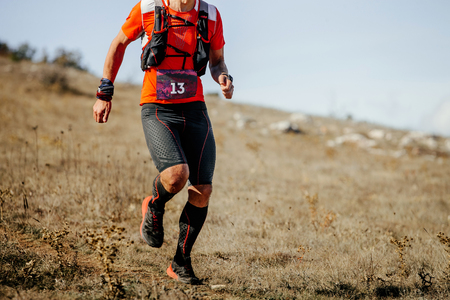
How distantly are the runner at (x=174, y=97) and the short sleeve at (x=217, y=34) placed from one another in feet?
0.06

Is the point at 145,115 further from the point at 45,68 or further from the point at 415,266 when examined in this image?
the point at 45,68

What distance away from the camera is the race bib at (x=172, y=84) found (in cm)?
257

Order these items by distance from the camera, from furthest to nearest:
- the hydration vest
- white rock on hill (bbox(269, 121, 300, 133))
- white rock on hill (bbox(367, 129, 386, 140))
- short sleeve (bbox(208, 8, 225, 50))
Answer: white rock on hill (bbox(367, 129, 386, 140)), white rock on hill (bbox(269, 121, 300, 133)), short sleeve (bbox(208, 8, 225, 50)), the hydration vest

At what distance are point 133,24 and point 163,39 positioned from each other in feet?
1.00

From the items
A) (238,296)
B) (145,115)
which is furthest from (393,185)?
(145,115)

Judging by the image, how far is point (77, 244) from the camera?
11.5ft

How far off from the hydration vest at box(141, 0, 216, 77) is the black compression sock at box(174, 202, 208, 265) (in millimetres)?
1214

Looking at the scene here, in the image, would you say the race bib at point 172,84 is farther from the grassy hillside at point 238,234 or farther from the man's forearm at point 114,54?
the grassy hillside at point 238,234

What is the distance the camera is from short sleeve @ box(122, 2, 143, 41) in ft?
8.44

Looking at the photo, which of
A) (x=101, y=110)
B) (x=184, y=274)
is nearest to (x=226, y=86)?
(x=101, y=110)

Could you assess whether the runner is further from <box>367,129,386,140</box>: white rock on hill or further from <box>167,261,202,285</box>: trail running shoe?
<box>367,129,386,140</box>: white rock on hill

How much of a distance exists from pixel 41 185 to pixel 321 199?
504 centimetres

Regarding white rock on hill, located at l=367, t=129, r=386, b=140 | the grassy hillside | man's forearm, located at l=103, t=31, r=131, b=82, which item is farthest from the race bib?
white rock on hill, located at l=367, t=129, r=386, b=140

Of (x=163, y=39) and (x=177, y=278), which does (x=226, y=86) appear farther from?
(x=177, y=278)
